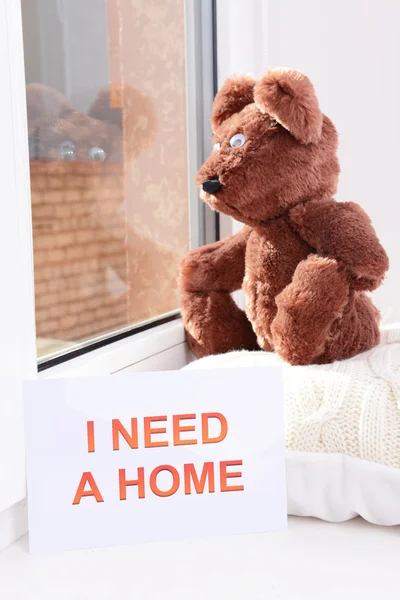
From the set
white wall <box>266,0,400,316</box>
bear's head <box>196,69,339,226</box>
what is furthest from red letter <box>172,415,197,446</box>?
white wall <box>266,0,400,316</box>

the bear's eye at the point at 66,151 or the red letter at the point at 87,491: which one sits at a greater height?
the bear's eye at the point at 66,151

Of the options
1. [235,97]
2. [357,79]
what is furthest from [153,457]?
[357,79]

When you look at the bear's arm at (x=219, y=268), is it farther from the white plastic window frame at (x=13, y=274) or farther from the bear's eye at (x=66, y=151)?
the white plastic window frame at (x=13, y=274)

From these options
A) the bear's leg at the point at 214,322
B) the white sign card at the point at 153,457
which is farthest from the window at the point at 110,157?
the white sign card at the point at 153,457

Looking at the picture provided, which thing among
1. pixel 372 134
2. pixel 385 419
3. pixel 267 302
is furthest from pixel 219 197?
pixel 372 134

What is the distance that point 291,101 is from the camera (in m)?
0.92

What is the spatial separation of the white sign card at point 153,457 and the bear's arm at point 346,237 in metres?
0.23

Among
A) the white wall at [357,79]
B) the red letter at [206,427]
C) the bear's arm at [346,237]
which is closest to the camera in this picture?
the red letter at [206,427]

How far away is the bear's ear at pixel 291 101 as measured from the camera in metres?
0.92

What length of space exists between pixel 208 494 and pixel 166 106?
0.81 m

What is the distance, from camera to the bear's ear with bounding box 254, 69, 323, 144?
922 millimetres

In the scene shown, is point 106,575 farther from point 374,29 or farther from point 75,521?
point 374,29

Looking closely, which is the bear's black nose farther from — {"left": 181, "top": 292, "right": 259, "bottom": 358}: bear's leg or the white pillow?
the white pillow

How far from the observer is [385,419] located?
2.51 feet
